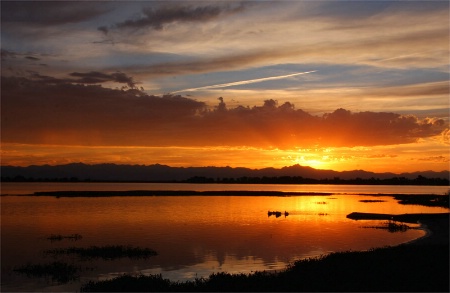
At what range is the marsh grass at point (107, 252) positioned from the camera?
122 feet

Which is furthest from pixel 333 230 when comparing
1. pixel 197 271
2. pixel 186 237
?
pixel 197 271

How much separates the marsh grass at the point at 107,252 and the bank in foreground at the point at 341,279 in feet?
32.9

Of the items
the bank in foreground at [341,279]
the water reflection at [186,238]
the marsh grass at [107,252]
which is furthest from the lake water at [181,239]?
the bank in foreground at [341,279]

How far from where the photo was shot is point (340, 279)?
2394 cm

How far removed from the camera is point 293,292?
865 inches

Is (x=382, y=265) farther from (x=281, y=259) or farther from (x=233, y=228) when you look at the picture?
(x=233, y=228)

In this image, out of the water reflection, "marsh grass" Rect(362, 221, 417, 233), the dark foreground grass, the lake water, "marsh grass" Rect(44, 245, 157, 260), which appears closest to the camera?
the dark foreground grass

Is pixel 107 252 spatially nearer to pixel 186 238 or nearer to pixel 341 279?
pixel 186 238

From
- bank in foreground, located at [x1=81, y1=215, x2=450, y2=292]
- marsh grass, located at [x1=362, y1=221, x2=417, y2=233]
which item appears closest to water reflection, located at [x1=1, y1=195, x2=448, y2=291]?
marsh grass, located at [x1=362, y1=221, x2=417, y2=233]

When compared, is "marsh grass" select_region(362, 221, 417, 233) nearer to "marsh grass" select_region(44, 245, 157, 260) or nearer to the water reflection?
the water reflection

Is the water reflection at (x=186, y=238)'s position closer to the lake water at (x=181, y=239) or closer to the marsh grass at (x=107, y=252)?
the lake water at (x=181, y=239)

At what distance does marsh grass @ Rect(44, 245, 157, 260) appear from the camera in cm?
3706

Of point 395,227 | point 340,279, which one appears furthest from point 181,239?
point 395,227

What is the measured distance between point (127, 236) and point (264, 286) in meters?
28.3
